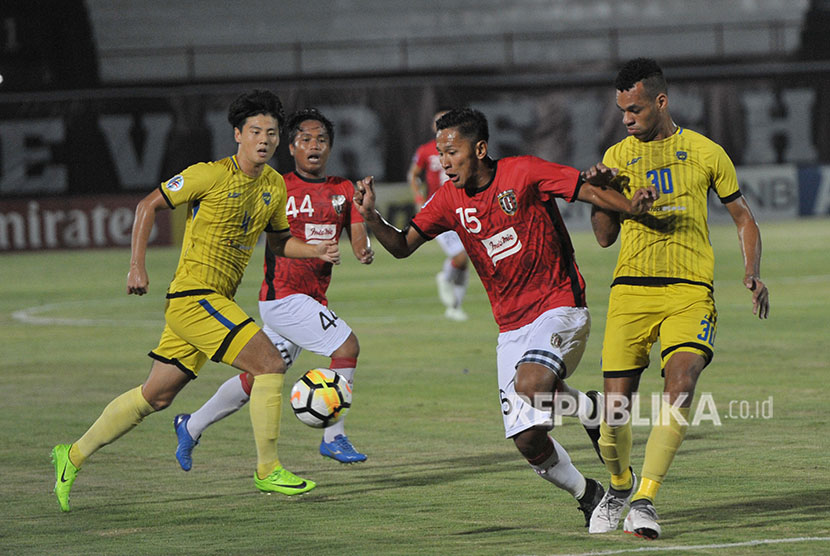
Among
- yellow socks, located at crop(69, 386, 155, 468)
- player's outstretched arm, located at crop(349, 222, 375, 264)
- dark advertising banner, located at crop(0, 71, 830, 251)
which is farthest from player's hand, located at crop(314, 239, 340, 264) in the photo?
dark advertising banner, located at crop(0, 71, 830, 251)

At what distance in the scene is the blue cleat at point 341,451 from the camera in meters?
8.54

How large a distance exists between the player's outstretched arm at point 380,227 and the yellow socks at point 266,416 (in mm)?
1045

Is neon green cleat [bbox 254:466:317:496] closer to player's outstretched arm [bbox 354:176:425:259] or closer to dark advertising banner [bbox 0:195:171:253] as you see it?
player's outstretched arm [bbox 354:176:425:259]

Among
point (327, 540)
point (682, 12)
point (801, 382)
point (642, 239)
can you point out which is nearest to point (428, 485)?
point (327, 540)

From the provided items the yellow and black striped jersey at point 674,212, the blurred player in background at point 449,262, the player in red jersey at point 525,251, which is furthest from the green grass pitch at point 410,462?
the yellow and black striped jersey at point 674,212

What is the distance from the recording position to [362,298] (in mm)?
19359

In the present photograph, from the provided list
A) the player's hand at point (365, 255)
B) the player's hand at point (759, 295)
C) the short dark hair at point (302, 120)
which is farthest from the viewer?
the short dark hair at point (302, 120)

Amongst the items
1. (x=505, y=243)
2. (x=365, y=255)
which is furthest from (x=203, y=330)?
(x=505, y=243)

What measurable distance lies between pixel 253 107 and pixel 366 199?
119cm

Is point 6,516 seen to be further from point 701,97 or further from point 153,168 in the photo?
point 701,97

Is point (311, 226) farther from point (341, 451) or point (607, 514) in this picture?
point (607, 514)

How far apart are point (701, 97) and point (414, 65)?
298 inches

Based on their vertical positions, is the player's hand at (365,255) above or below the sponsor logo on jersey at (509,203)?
below

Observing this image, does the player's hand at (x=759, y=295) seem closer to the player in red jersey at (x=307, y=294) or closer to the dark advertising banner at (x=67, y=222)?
the player in red jersey at (x=307, y=294)
